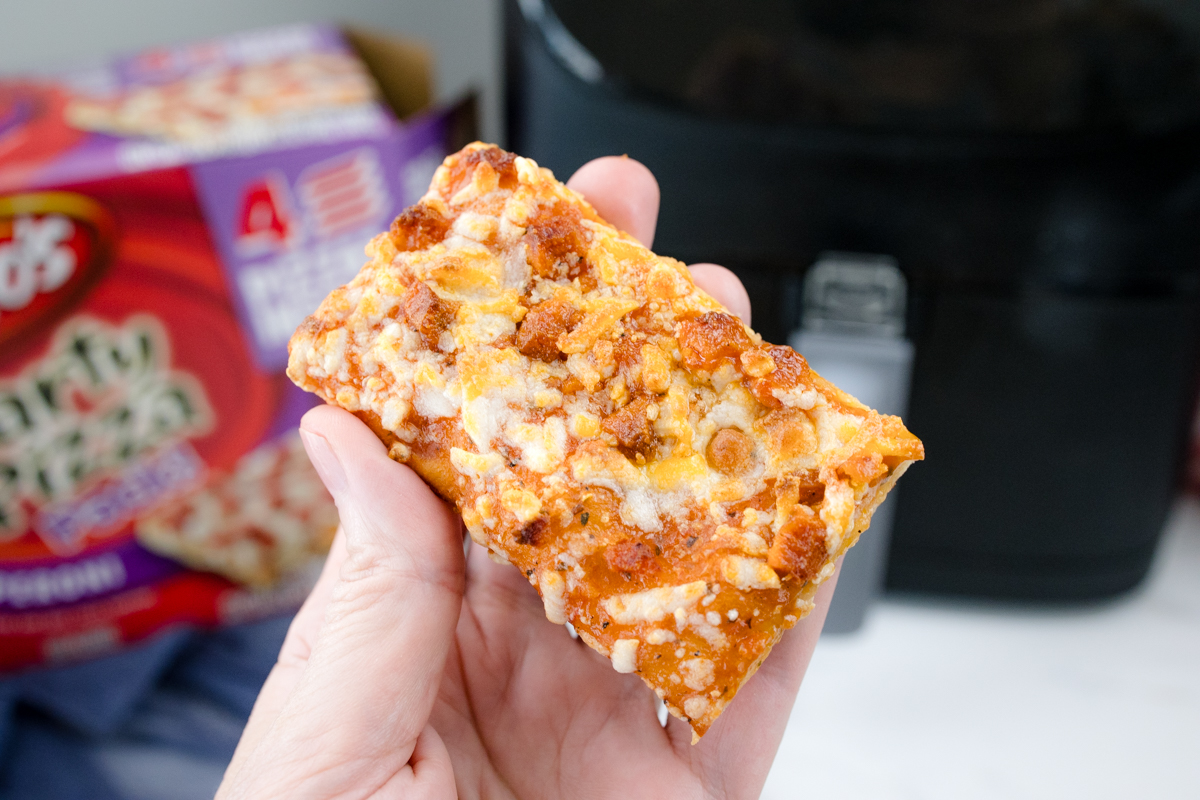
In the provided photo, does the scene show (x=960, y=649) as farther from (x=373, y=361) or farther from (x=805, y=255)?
(x=373, y=361)

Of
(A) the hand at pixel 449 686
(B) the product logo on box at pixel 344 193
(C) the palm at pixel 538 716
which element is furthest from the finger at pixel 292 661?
(B) the product logo on box at pixel 344 193

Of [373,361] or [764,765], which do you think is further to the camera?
[764,765]

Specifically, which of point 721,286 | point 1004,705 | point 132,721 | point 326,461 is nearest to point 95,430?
point 132,721

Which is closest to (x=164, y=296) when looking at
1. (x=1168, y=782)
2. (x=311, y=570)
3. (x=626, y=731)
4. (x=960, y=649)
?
(x=311, y=570)

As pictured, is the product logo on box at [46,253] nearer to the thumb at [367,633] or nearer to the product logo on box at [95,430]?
the product logo on box at [95,430]

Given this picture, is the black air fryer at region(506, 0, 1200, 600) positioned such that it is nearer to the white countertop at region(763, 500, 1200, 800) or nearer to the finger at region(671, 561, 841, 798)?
the white countertop at region(763, 500, 1200, 800)

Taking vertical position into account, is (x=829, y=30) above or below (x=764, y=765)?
above
